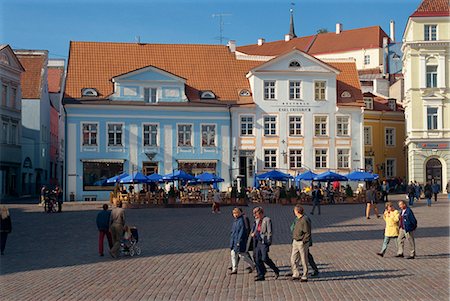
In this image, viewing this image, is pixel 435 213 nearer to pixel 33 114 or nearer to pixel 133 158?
pixel 133 158

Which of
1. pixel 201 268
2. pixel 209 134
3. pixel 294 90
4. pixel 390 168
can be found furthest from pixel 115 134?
pixel 201 268

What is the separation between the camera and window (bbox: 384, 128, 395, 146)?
65.8 metres

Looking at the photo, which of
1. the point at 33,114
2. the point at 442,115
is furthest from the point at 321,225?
the point at 33,114

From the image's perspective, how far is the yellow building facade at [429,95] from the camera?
57562 millimetres

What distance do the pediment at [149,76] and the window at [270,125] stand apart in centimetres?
696

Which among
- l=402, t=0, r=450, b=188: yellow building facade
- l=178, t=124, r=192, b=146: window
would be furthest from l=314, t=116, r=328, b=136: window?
l=178, t=124, r=192, b=146: window

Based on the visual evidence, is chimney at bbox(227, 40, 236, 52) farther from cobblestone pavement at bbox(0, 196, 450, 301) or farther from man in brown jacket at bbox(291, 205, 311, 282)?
man in brown jacket at bbox(291, 205, 311, 282)

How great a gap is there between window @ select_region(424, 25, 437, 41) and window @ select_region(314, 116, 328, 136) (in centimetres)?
1041

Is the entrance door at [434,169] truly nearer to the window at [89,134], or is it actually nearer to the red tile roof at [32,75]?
the window at [89,134]

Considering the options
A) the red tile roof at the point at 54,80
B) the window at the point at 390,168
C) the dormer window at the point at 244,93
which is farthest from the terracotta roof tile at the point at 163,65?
the red tile roof at the point at 54,80

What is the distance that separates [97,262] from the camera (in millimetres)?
18031

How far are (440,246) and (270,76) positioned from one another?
37.0m

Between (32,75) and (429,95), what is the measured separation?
33.5m

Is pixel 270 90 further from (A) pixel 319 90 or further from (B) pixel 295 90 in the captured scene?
(A) pixel 319 90
